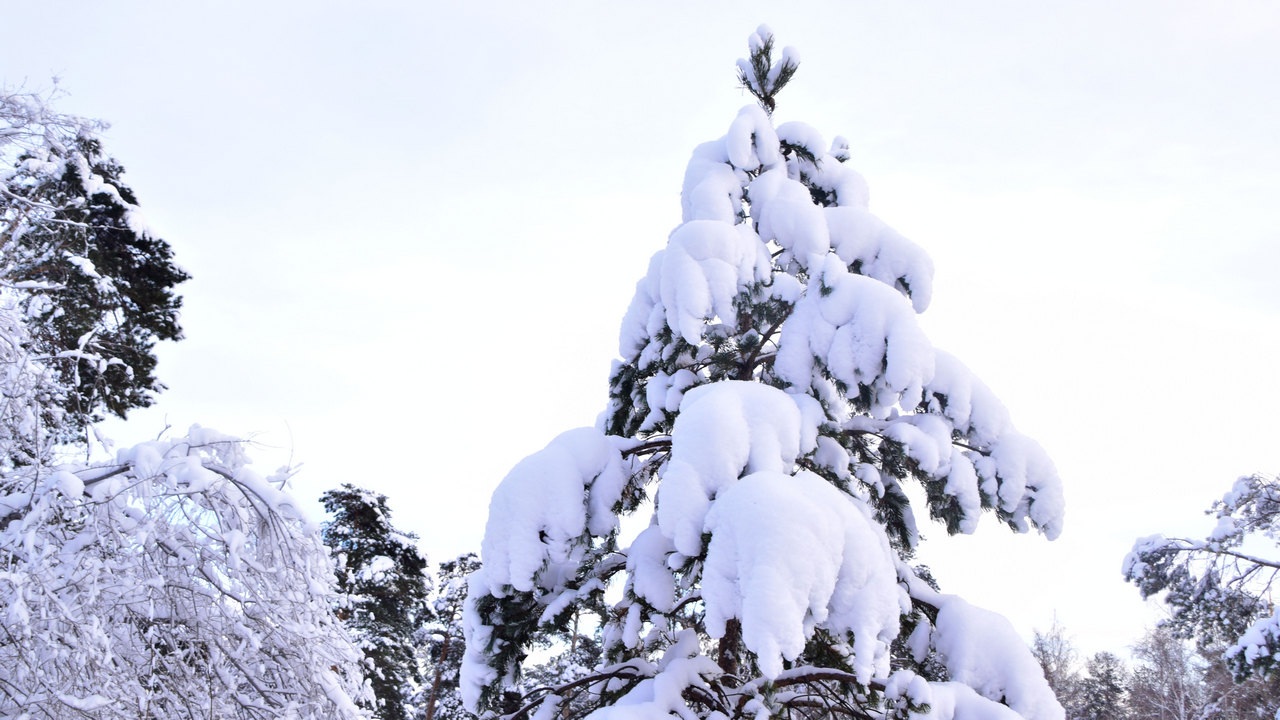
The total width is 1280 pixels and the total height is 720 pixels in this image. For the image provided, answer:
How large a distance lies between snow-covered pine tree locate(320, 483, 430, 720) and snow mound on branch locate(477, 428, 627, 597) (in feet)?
53.5

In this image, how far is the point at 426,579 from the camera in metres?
22.0

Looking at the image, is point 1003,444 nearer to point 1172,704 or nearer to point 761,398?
point 761,398

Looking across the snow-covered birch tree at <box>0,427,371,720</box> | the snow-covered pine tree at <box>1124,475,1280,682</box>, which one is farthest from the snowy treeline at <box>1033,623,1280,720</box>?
the snow-covered birch tree at <box>0,427,371,720</box>

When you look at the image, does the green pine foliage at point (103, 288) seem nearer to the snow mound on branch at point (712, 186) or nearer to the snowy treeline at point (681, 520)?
the snowy treeline at point (681, 520)

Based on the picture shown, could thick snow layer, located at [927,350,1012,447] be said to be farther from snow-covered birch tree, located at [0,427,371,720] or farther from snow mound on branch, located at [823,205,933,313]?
snow-covered birch tree, located at [0,427,371,720]

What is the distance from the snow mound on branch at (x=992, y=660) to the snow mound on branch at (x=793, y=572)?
1.10 meters

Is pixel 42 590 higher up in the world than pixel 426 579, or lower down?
lower down

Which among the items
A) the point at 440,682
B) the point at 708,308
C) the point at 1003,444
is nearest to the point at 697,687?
the point at 708,308

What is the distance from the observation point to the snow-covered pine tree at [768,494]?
3.73 meters

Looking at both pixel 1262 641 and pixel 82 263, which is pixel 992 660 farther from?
pixel 82 263

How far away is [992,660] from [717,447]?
2218mm

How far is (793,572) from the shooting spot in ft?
11.3

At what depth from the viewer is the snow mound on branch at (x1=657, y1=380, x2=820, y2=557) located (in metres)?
3.94

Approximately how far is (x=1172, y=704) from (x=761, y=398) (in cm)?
3302
